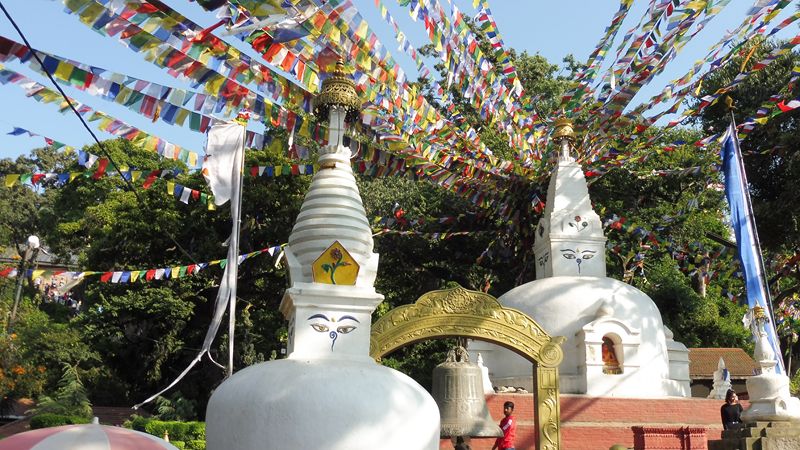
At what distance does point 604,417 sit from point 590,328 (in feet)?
6.09

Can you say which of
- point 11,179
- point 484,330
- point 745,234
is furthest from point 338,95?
point 745,234

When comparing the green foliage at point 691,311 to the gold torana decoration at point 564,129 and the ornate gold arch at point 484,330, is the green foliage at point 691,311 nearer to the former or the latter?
the gold torana decoration at point 564,129

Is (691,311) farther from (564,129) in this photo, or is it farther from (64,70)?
(64,70)

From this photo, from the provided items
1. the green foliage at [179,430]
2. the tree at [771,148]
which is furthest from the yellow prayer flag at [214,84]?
the tree at [771,148]

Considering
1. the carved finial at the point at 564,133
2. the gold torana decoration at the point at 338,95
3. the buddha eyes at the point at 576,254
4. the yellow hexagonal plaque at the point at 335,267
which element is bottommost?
the yellow hexagonal plaque at the point at 335,267

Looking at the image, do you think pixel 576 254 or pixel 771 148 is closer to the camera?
pixel 576 254

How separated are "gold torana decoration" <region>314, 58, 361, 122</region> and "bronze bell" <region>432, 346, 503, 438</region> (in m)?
4.29

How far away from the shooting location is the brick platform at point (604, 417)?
1244 cm

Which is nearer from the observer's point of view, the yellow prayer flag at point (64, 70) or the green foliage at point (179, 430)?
the yellow prayer flag at point (64, 70)

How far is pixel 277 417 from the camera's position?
6.58 metres

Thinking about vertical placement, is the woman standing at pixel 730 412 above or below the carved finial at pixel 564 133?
below

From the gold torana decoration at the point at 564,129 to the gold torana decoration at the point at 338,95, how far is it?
9.77 meters

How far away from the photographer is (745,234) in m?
14.1

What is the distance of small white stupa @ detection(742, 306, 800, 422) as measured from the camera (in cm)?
1101
